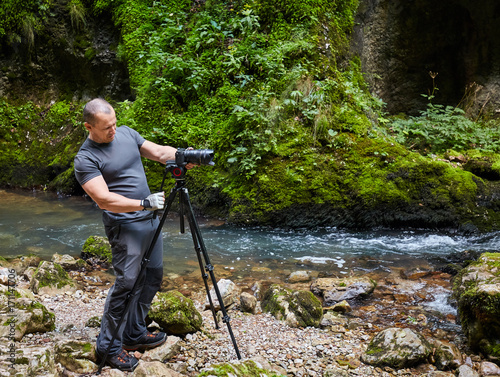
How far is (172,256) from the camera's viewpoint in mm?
6012

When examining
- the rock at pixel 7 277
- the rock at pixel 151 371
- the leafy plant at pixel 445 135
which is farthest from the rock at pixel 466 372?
the leafy plant at pixel 445 135

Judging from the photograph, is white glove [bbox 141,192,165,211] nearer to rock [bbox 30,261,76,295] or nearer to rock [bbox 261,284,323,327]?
rock [bbox 261,284,323,327]

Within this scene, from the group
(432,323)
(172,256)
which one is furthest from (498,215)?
(172,256)

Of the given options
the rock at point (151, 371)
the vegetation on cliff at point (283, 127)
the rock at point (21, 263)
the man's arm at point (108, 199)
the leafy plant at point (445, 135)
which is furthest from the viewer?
the leafy plant at point (445, 135)

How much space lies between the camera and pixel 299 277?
5.18 m

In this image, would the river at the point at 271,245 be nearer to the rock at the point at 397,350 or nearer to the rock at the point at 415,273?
the rock at the point at 415,273

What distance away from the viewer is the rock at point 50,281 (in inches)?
170

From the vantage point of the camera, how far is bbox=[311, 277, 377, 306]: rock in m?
4.55

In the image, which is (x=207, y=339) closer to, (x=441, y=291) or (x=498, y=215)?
(x=441, y=291)

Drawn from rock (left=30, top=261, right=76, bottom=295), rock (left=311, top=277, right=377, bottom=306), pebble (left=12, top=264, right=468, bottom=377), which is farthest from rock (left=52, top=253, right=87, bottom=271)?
rock (left=311, top=277, right=377, bottom=306)

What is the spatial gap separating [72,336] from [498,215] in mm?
6626

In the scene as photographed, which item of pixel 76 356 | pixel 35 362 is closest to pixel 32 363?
pixel 35 362

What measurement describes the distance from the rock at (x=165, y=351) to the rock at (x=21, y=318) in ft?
2.81

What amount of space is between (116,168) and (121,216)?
0.34 metres
